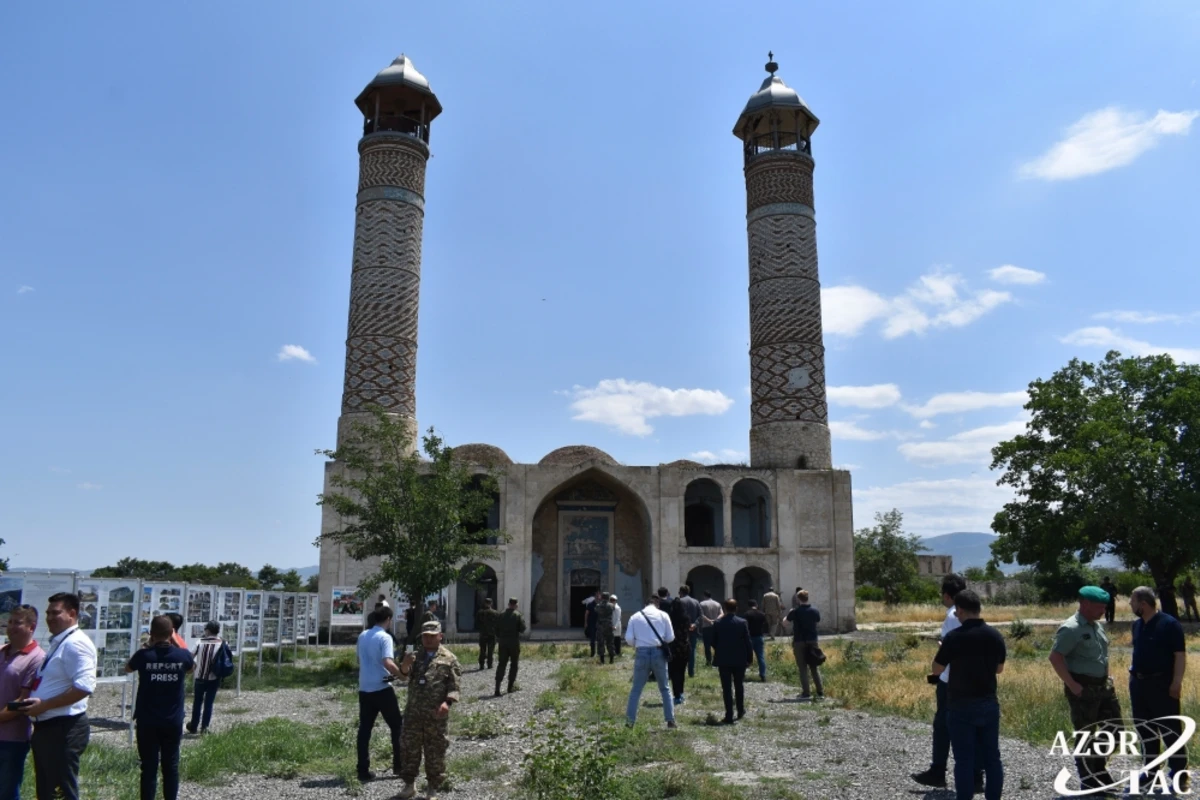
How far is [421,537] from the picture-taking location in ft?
48.4

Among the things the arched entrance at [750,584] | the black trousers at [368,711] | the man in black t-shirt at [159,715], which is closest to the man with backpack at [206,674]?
the black trousers at [368,711]

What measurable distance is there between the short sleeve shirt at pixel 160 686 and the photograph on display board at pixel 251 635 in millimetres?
7409

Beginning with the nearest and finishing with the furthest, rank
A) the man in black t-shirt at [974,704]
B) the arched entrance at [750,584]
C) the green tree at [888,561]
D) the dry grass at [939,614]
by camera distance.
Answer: the man in black t-shirt at [974,704] < the arched entrance at [750,584] < the dry grass at [939,614] < the green tree at [888,561]

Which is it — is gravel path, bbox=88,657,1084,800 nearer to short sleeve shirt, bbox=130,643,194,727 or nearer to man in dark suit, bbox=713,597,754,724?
man in dark suit, bbox=713,597,754,724

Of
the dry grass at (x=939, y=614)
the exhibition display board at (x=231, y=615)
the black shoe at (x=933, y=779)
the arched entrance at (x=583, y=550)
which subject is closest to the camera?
the black shoe at (x=933, y=779)

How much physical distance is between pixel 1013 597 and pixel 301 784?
44.1 m

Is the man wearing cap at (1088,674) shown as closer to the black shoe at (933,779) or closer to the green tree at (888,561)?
the black shoe at (933,779)

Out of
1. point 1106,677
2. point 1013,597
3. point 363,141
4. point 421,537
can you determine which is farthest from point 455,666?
point 1013,597

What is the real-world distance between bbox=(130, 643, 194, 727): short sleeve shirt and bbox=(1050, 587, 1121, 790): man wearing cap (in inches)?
201

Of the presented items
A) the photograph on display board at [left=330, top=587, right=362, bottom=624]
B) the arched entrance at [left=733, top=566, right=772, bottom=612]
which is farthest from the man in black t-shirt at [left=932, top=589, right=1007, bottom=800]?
the arched entrance at [left=733, top=566, right=772, bottom=612]

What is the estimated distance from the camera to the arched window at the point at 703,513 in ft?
88.3

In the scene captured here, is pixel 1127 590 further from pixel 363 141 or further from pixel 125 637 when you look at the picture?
pixel 125 637

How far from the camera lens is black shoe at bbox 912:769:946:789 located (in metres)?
6.04

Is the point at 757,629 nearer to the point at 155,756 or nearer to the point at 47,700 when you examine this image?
the point at 155,756
